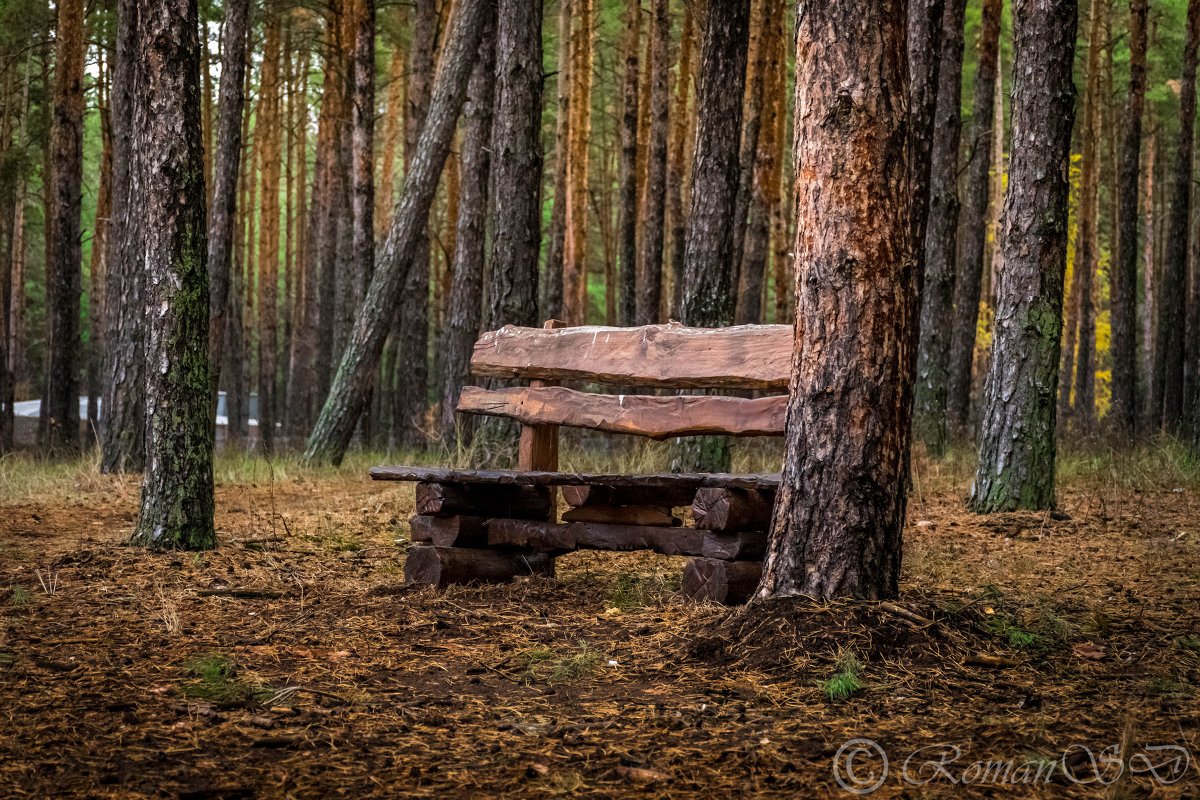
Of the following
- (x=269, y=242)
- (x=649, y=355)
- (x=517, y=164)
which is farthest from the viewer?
(x=269, y=242)

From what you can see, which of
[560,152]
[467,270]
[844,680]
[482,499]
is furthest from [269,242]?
[844,680]

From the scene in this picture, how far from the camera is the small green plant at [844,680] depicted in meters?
3.87

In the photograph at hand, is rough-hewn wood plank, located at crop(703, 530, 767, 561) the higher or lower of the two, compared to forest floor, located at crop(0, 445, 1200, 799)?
higher

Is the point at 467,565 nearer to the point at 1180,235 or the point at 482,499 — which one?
the point at 482,499

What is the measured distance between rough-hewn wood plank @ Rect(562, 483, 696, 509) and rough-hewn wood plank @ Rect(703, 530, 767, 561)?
45 centimetres

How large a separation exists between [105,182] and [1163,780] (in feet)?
72.7

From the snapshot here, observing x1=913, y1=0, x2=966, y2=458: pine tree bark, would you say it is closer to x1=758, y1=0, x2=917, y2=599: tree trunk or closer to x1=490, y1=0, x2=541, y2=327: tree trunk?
x1=490, y1=0, x2=541, y2=327: tree trunk

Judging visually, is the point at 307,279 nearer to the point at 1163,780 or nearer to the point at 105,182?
the point at 105,182

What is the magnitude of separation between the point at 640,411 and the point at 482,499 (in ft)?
3.41

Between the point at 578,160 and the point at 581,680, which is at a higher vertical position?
the point at 578,160

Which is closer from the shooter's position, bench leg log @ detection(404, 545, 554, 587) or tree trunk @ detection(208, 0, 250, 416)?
bench leg log @ detection(404, 545, 554, 587)

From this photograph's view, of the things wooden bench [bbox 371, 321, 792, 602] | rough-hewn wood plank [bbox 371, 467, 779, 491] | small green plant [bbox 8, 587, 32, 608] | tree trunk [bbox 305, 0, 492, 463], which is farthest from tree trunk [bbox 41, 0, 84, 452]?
rough-hewn wood plank [bbox 371, 467, 779, 491]

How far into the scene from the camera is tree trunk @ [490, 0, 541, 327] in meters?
11.3

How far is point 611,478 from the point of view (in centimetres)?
543
